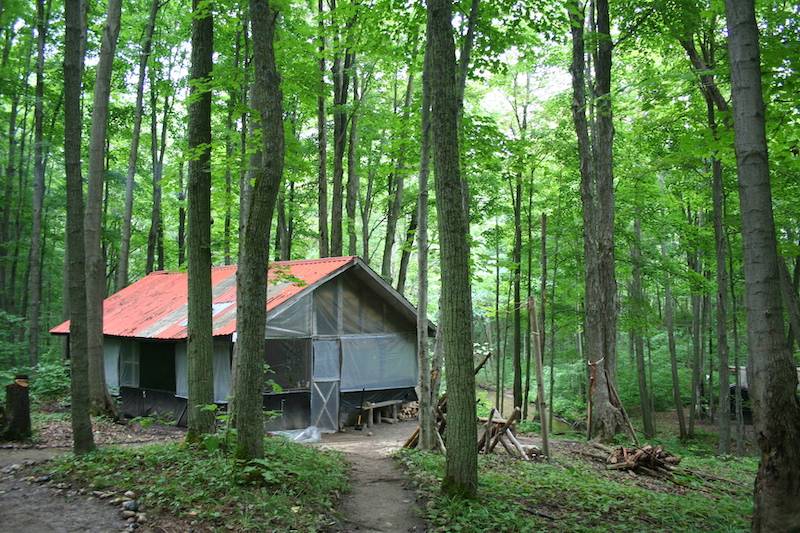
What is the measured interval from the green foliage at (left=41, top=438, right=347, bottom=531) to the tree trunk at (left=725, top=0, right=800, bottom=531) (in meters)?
3.79

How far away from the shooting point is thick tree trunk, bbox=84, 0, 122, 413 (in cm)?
1183

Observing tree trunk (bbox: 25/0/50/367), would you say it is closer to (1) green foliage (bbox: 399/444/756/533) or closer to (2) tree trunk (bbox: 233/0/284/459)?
(2) tree trunk (bbox: 233/0/284/459)

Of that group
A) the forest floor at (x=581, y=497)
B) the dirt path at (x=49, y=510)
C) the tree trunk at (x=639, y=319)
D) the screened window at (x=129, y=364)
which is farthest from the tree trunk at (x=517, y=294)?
the dirt path at (x=49, y=510)

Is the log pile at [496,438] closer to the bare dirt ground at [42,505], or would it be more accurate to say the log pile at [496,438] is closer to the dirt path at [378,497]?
the dirt path at [378,497]

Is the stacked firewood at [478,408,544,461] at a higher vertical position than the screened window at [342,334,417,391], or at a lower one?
lower

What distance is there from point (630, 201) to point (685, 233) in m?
1.79

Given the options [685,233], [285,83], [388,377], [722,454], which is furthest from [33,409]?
[685,233]

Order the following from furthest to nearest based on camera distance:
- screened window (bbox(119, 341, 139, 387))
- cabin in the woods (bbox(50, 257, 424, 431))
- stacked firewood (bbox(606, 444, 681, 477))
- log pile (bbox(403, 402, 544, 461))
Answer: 1. screened window (bbox(119, 341, 139, 387))
2. cabin in the woods (bbox(50, 257, 424, 431))
3. log pile (bbox(403, 402, 544, 461))
4. stacked firewood (bbox(606, 444, 681, 477))

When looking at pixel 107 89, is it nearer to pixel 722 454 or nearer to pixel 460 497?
pixel 460 497

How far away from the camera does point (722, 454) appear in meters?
13.4

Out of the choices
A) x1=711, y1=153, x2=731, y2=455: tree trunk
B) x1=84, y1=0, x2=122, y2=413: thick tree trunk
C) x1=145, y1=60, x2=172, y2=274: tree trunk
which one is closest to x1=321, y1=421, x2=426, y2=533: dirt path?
x1=84, y1=0, x2=122, y2=413: thick tree trunk

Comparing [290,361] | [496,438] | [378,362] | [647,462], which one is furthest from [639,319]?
[290,361]

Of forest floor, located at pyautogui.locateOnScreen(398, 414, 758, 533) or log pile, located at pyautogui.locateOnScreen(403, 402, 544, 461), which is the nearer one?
forest floor, located at pyautogui.locateOnScreen(398, 414, 758, 533)

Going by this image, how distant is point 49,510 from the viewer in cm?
557
